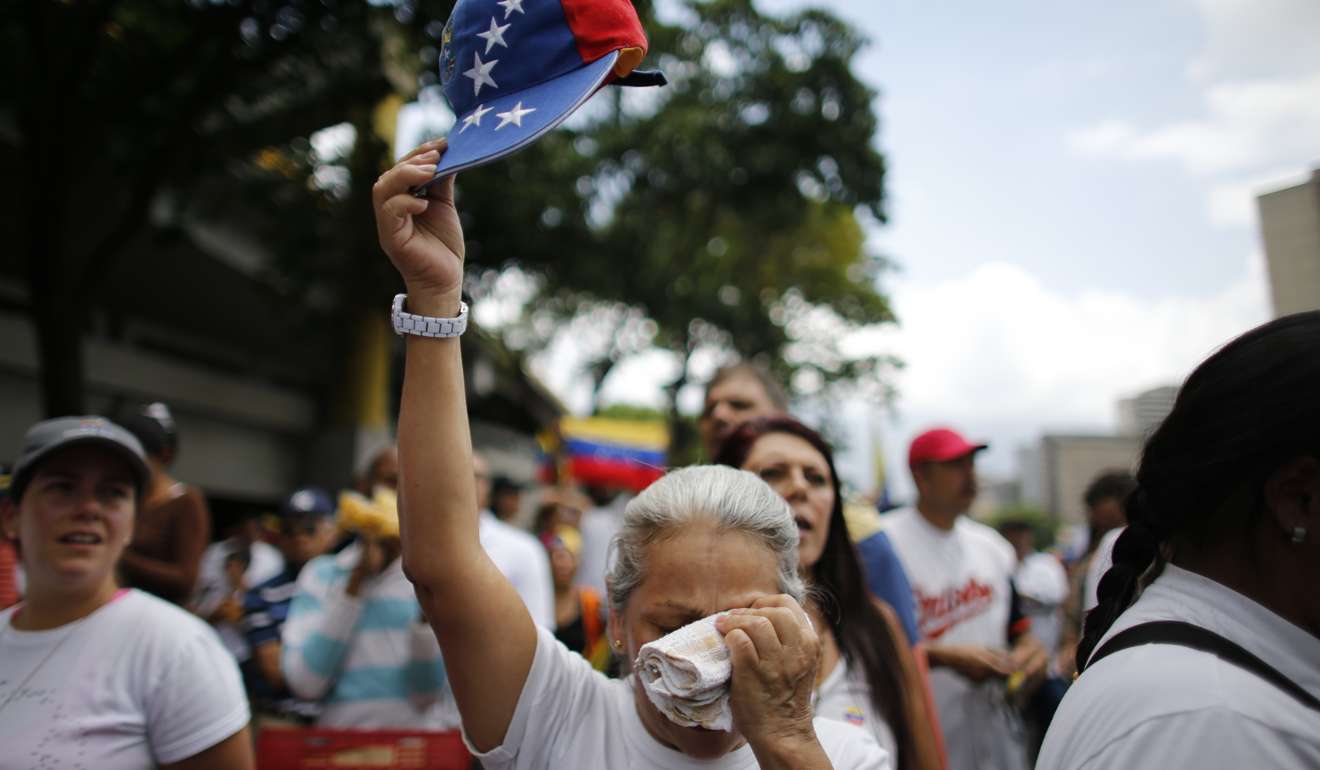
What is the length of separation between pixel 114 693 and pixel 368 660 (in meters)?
1.22

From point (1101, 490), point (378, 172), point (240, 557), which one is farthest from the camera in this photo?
point (378, 172)

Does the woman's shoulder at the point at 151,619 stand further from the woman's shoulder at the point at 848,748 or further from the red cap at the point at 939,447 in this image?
the red cap at the point at 939,447

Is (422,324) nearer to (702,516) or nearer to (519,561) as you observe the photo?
(702,516)

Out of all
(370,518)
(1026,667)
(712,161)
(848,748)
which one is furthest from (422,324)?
(712,161)

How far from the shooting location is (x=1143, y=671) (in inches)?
46.0

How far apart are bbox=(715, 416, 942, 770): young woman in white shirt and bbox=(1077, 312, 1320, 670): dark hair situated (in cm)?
98

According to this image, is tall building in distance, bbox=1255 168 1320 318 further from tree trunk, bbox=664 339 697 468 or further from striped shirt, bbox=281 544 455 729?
tree trunk, bbox=664 339 697 468

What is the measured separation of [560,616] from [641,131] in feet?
42.5

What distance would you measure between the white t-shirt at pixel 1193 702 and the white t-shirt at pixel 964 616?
8.12 feet

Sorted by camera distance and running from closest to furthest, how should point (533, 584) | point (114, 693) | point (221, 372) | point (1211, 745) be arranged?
point (1211, 745) → point (114, 693) → point (533, 584) → point (221, 372)

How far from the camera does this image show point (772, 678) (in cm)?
136

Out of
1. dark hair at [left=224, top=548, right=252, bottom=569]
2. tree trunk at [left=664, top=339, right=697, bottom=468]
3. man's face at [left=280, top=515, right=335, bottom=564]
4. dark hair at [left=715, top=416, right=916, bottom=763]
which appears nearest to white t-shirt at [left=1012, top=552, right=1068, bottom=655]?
dark hair at [left=715, top=416, right=916, bottom=763]

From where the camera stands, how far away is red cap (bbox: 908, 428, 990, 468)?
4074 millimetres

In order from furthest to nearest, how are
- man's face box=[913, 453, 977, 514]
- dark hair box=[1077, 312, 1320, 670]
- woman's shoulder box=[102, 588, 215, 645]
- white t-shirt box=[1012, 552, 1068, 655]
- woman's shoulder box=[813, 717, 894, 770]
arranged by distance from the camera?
white t-shirt box=[1012, 552, 1068, 655], man's face box=[913, 453, 977, 514], woman's shoulder box=[102, 588, 215, 645], woman's shoulder box=[813, 717, 894, 770], dark hair box=[1077, 312, 1320, 670]
